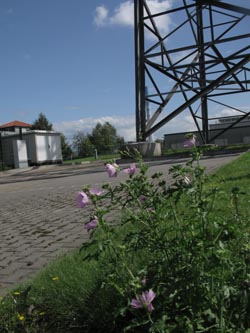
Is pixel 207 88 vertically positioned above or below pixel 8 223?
above

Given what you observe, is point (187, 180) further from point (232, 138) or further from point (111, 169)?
point (232, 138)

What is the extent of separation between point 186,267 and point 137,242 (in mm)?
297

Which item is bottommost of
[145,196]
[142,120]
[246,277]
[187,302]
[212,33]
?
[187,302]

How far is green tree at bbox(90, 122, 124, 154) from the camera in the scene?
9219 centimetres

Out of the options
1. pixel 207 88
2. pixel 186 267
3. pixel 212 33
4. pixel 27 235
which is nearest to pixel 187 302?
pixel 186 267

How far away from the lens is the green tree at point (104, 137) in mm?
92188

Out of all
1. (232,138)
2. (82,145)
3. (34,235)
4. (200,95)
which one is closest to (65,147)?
(82,145)

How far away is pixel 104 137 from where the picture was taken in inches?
3760

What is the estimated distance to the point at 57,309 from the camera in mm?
2387

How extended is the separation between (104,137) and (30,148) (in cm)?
6360

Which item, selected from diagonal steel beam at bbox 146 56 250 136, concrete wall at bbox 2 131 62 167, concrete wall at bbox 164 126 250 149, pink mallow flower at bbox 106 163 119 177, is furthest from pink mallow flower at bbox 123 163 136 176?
concrete wall at bbox 164 126 250 149

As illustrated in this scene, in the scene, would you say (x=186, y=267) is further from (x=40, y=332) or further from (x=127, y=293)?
(x=40, y=332)

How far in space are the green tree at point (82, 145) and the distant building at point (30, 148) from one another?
42.5m

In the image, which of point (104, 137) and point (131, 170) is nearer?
point (131, 170)
